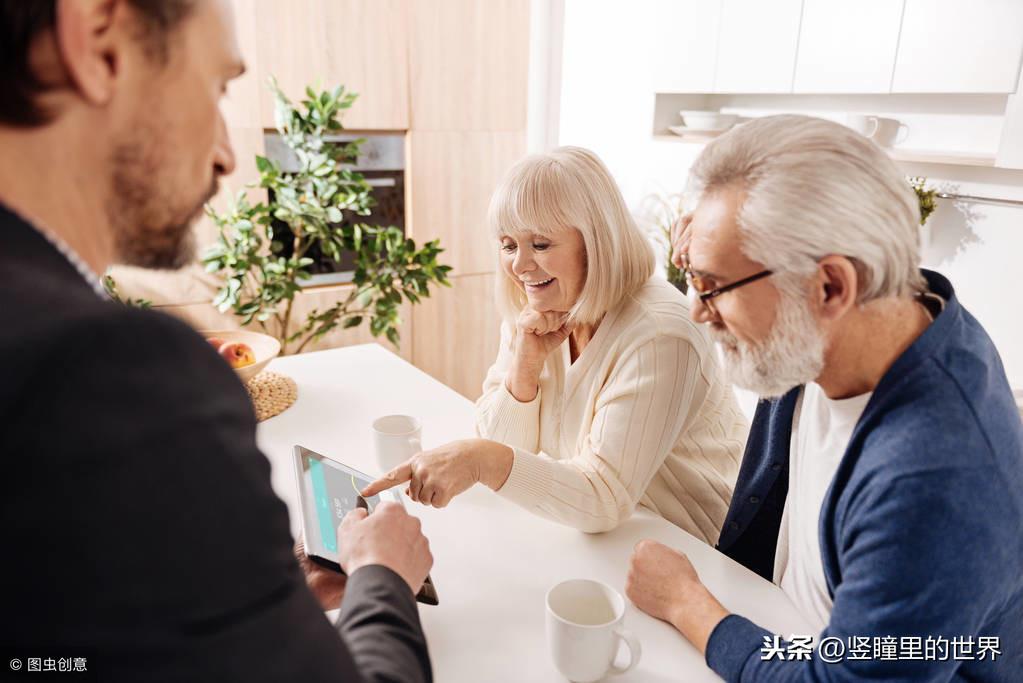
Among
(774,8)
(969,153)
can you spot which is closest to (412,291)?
(774,8)

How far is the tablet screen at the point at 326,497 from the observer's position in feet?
3.22

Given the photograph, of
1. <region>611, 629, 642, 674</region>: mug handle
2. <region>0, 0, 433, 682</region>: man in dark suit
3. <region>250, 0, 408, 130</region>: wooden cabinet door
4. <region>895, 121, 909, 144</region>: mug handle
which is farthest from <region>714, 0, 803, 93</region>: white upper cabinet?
<region>0, 0, 433, 682</region>: man in dark suit

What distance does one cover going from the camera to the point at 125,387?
422 mm

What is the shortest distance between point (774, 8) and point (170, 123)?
10.6 feet

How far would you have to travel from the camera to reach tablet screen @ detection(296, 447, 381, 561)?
980mm

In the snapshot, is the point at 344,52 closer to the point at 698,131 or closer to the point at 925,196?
the point at 698,131

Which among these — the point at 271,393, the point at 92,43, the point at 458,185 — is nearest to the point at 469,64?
the point at 458,185

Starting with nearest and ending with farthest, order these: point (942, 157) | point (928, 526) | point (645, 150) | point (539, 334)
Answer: point (928, 526) → point (539, 334) → point (942, 157) → point (645, 150)

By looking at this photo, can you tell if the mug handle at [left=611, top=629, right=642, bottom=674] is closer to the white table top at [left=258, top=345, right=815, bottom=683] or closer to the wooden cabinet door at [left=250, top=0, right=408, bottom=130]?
the white table top at [left=258, top=345, right=815, bottom=683]

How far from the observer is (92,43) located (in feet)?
1.54

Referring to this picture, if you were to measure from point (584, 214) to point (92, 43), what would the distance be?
103 cm

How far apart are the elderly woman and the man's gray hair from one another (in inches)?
18.0

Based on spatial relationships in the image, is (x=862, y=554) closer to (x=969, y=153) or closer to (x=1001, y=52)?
(x=1001, y=52)

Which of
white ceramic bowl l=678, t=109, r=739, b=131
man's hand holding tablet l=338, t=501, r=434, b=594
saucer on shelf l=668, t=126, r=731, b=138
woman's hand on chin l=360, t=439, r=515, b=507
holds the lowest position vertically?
woman's hand on chin l=360, t=439, r=515, b=507
